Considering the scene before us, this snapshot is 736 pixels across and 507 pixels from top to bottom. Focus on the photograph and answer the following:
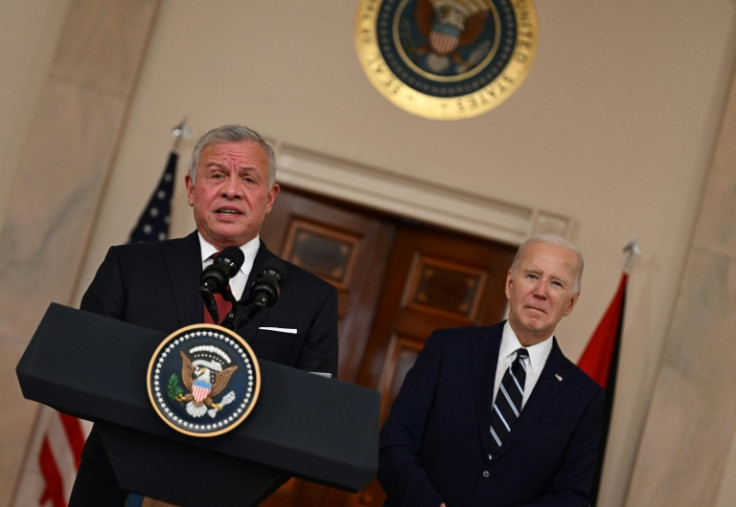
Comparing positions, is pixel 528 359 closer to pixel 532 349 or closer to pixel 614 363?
pixel 532 349

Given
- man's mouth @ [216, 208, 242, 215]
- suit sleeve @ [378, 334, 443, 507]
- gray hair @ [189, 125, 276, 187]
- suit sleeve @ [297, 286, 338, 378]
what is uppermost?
gray hair @ [189, 125, 276, 187]

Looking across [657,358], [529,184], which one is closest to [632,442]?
[657,358]

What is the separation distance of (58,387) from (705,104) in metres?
5.30

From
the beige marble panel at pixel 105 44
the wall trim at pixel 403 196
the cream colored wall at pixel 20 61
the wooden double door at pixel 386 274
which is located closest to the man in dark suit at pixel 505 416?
the wall trim at pixel 403 196

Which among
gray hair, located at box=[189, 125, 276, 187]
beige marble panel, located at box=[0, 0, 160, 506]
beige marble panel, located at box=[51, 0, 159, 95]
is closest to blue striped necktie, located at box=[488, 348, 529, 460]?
gray hair, located at box=[189, 125, 276, 187]

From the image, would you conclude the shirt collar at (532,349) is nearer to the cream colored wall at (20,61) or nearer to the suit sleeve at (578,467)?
the suit sleeve at (578,467)

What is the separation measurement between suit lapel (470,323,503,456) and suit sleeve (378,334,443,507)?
13 cm

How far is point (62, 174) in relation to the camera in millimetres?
6156

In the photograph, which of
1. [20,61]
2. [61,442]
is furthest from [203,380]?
[20,61]

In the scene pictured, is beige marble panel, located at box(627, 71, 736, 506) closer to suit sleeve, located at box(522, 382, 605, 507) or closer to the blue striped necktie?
suit sleeve, located at box(522, 382, 605, 507)

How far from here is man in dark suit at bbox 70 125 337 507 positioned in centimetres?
252

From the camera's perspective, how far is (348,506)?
6.25 m

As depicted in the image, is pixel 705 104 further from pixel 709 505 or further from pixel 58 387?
pixel 58 387

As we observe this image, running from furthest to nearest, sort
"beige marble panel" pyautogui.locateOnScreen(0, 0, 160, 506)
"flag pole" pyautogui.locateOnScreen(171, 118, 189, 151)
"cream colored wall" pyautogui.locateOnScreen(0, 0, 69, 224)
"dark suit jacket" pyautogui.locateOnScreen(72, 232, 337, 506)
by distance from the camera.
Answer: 1. "cream colored wall" pyautogui.locateOnScreen(0, 0, 69, 224)
2. "flag pole" pyautogui.locateOnScreen(171, 118, 189, 151)
3. "beige marble panel" pyautogui.locateOnScreen(0, 0, 160, 506)
4. "dark suit jacket" pyautogui.locateOnScreen(72, 232, 337, 506)
